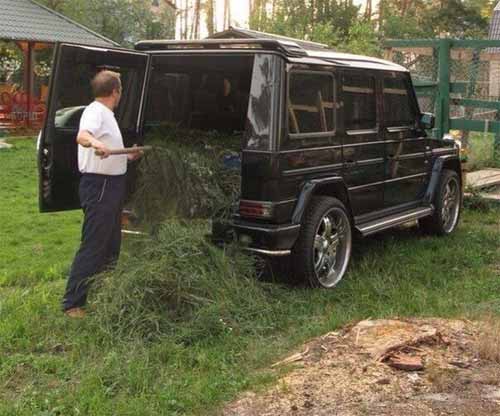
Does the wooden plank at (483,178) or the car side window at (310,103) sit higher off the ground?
the car side window at (310,103)

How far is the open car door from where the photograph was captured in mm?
5516

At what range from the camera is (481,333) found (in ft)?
15.2

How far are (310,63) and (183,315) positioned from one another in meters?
2.37

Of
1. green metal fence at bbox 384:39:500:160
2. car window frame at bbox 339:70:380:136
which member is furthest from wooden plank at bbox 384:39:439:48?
car window frame at bbox 339:70:380:136

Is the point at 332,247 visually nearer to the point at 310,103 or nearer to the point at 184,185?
the point at 310,103

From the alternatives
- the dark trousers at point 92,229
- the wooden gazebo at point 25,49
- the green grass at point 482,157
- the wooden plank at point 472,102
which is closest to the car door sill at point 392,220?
the dark trousers at point 92,229

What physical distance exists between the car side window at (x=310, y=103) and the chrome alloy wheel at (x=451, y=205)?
2.90 m

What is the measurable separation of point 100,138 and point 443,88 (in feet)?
25.2

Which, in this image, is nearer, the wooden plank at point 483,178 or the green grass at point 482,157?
the wooden plank at point 483,178

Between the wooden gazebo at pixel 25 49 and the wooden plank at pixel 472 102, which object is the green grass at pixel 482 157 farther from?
the wooden gazebo at pixel 25 49

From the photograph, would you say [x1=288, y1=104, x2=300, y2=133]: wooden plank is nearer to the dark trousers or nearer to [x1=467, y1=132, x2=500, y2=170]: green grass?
the dark trousers

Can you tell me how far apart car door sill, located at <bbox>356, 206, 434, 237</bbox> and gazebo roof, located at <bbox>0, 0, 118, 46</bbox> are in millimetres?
13785

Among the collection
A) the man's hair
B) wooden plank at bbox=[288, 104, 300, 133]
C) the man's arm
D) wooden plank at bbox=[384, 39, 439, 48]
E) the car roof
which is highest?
wooden plank at bbox=[384, 39, 439, 48]

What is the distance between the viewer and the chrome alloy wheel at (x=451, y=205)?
342 inches
